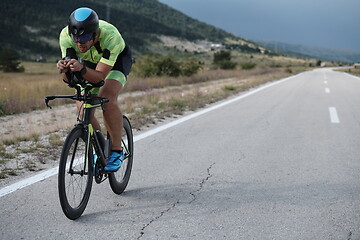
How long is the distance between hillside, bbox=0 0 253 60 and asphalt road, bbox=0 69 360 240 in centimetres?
2952

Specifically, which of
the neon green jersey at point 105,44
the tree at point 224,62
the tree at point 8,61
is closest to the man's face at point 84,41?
the neon green jersey at point 105,44

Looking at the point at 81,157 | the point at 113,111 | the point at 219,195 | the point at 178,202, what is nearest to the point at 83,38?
the point at 113,111

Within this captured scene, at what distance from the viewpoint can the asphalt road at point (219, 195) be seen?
10.1ft

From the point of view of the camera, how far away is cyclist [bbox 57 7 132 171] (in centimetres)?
296

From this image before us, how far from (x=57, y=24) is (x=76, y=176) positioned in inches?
3046

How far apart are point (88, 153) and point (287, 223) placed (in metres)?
1.79

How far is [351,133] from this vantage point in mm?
7547

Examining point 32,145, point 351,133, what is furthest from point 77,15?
point 351,133

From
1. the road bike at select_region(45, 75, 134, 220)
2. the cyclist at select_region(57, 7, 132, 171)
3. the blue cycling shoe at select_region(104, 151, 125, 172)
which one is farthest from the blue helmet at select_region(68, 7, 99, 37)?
the blue cycling shoe at select_region(104, 151, 125, 172)

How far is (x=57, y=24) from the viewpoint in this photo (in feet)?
245

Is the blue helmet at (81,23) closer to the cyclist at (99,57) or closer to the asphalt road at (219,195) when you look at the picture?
the cyclist at (99,57)

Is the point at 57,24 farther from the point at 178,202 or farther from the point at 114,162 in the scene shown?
the point at 178,202

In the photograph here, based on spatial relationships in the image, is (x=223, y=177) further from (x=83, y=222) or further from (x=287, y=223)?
(x=83, y=222)

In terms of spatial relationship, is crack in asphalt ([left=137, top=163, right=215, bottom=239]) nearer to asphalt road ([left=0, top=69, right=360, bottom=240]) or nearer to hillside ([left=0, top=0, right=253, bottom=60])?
asphalt road ([left=0, top=69, right=360, bottom=240])
